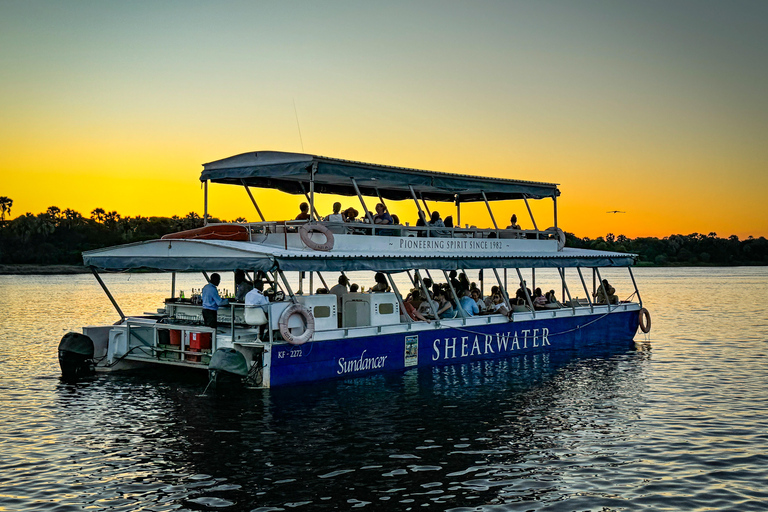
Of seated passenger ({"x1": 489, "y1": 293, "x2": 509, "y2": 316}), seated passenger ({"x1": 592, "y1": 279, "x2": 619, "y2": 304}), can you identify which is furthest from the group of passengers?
seated passenger ({"x1": 592, "y1": 279, "x2": 619, "y2": 304})

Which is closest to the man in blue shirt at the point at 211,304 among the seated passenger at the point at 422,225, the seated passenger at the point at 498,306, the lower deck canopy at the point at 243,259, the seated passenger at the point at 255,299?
A: the lower deck canopy at the point at 243,259

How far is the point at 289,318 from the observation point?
1667 centimetres

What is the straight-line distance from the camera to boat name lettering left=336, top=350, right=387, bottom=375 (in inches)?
723

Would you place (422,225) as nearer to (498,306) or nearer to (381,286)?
(381,286)

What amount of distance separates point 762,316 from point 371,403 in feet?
124

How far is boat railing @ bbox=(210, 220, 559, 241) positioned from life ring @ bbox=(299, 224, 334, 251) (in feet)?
1.02

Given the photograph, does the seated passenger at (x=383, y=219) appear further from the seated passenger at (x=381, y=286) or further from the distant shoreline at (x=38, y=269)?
the distant shoreline at (x=38, y=269)

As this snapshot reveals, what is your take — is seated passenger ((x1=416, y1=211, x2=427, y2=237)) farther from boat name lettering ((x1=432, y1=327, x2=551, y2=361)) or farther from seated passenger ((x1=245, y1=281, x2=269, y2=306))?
seated passenger ((x1=245, y1=281, x2=269, y2=306))

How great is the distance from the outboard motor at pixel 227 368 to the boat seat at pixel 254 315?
0.83 m

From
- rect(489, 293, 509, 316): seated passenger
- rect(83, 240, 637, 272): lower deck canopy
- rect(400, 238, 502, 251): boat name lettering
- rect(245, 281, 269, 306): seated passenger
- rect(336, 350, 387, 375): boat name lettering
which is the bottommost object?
rect(336, 350, 387, 375): boat name lettering

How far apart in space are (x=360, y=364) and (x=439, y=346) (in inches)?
127

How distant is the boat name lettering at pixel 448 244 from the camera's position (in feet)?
70.1

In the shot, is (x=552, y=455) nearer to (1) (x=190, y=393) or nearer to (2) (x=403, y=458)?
(2) (x=403, y=458)

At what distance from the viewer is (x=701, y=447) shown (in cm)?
1360
